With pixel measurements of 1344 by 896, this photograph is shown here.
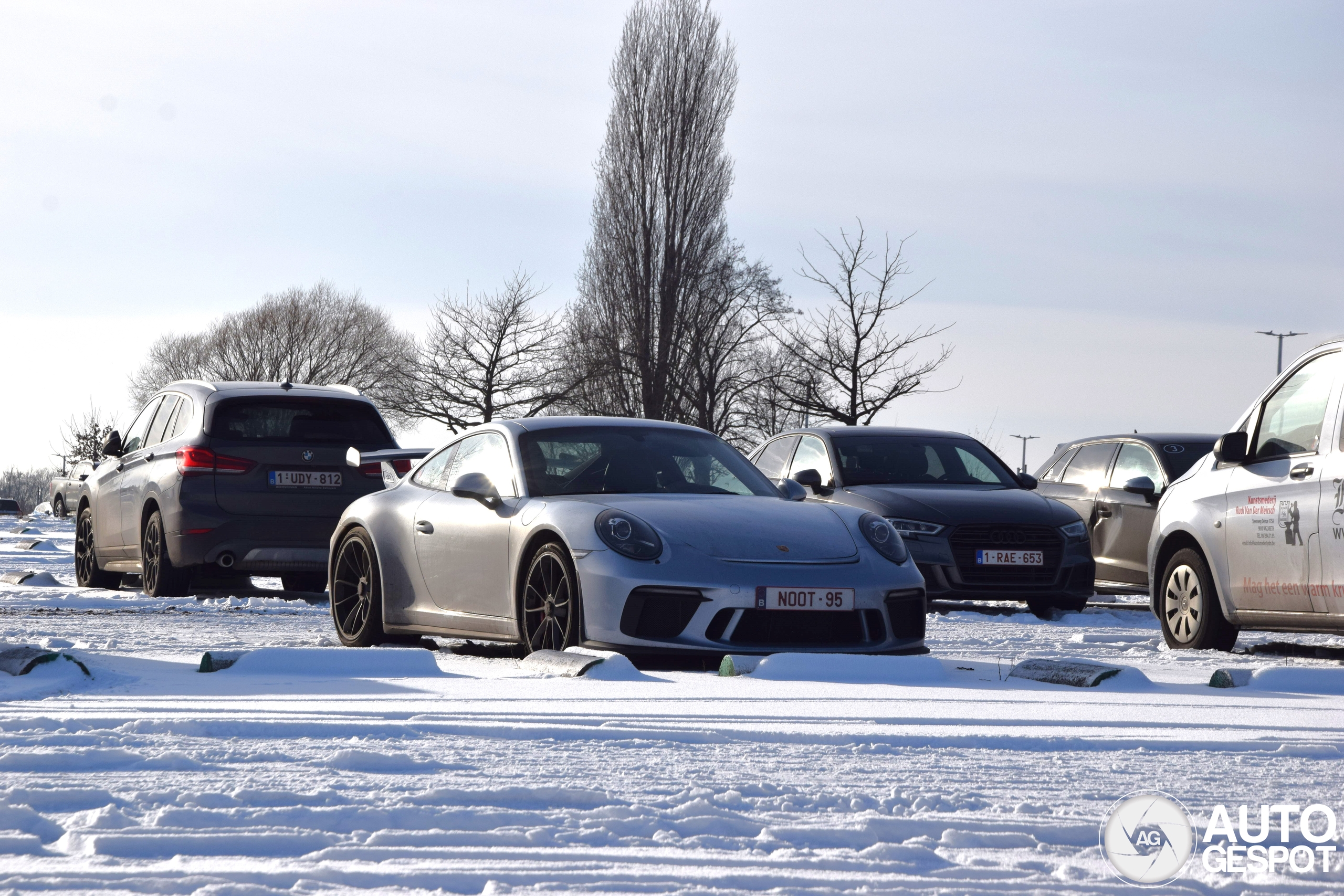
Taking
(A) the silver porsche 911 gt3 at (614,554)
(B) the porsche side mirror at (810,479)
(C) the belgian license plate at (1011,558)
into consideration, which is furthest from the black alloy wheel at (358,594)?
(C) the belgian license plate at (1011,558)

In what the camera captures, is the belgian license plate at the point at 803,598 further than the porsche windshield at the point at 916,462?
No

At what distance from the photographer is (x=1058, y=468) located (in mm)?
14797

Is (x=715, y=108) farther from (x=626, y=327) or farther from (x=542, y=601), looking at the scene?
(x=542, y=601)

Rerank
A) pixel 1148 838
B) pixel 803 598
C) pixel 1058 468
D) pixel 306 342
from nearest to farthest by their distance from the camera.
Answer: pixel 1148 838 < pixel 803 598 < pixel 1058 468 < pixel 306 342

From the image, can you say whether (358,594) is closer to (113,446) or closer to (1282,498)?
(1282,498)

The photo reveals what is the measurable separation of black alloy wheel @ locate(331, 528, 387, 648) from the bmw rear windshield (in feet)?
10.7

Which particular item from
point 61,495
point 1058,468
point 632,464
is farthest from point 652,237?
point 632,464

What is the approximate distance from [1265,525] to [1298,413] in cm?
62

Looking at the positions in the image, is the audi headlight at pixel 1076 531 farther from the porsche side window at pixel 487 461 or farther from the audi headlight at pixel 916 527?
the porsche side window at pixel 487 461

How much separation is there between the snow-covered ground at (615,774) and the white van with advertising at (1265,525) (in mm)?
1598

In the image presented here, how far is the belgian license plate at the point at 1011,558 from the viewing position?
11.4 metres

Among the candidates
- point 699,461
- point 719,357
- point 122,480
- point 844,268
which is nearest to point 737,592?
point 699,461

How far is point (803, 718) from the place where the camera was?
488 centimetres

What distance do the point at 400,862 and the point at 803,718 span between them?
2.12 meters
